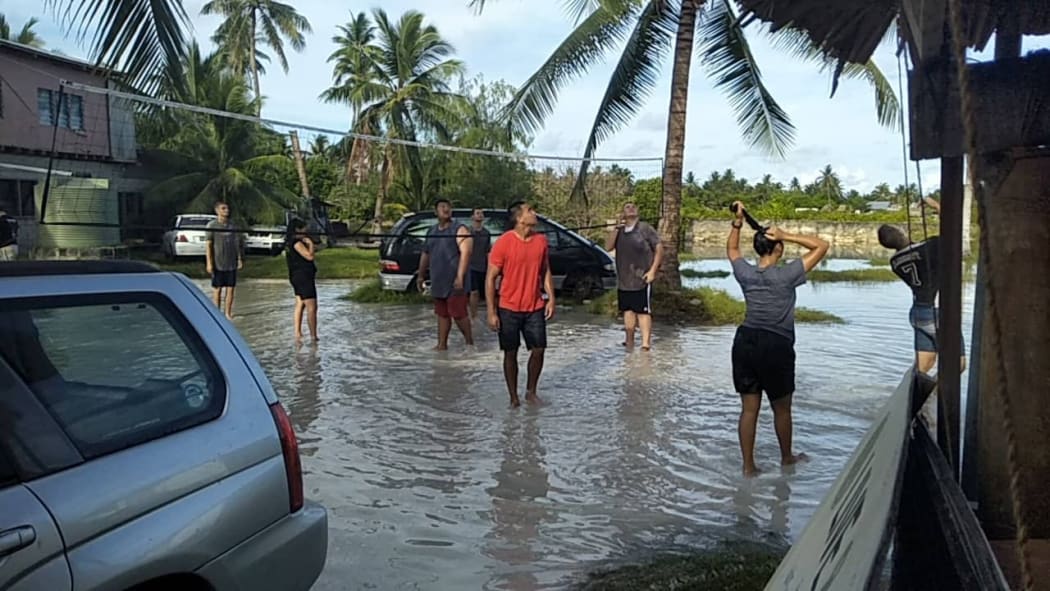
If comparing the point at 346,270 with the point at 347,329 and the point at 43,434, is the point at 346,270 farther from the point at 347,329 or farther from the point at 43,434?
the point at 43,434

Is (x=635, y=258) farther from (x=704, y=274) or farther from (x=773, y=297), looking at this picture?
(x=704, y=274)

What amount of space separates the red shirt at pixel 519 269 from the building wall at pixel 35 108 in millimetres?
19580

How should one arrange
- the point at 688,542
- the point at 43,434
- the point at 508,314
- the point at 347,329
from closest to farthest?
the point at 43,434 < the point at 688,542 < the point at 508,314 < the point at 347,329

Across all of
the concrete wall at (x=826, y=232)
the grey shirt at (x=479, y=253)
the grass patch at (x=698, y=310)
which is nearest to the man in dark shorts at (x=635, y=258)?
the grey shirt at (x=479, y=253)

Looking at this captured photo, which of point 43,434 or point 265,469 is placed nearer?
point 43,434

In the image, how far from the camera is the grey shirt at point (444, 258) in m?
10.3

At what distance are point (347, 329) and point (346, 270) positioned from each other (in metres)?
12.2

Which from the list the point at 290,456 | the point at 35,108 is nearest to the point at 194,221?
the point at 35,108

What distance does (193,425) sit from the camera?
9.25 feet

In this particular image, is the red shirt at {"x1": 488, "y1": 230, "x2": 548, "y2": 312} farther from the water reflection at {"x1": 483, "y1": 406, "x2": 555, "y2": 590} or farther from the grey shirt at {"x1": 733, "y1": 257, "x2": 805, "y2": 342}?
the grey shirt at {"x1": 733, "y1": 257, "x2": 805, "y2": 342}

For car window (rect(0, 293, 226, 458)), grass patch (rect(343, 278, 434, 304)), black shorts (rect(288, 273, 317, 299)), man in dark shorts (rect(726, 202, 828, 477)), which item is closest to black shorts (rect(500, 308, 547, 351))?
man in dark shorts (rect(726, 202, 828, 477))

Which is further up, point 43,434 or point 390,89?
point 390,89

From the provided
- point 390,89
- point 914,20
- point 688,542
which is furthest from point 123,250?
point 914,20

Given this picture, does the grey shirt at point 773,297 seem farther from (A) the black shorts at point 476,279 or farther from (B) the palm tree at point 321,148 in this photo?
(B) the palm tree at point 321,148
